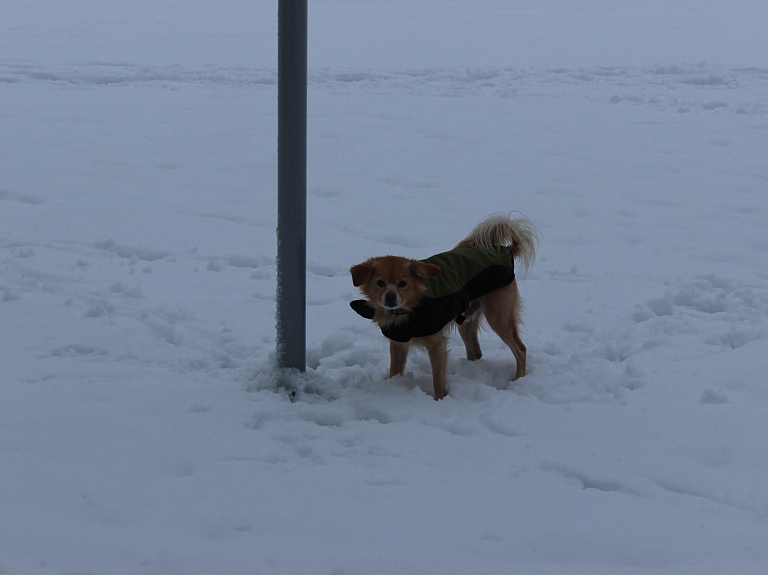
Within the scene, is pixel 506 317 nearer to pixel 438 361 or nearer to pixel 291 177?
pixel 438 361

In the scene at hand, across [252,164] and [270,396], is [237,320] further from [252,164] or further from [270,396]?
[252,164]

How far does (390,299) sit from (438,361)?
501 millimetres

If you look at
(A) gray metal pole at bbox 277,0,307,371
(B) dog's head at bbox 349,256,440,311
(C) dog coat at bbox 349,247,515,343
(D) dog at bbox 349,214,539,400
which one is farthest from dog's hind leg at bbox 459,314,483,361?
(A) gray metal pole at bbox 277,0,307,371

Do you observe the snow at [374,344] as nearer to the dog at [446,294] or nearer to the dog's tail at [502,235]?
the dog at [446,294]

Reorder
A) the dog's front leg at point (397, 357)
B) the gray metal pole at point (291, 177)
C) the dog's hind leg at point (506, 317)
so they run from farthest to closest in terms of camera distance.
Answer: the dog's hind leg at point (506, 317), the dog's front leg at point (397, 357), the gray metal pole at point (291, 177)

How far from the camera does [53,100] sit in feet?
36.2

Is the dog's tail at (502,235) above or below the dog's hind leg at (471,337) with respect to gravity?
above

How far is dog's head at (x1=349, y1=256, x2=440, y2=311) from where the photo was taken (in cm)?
361

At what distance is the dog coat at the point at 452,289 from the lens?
3697mm

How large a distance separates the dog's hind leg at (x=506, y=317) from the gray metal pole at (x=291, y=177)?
118 centimetres

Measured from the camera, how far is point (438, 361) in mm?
3826

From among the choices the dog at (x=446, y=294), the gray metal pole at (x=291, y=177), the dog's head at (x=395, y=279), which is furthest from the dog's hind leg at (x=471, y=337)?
the gray metal pole at (x=291, y=177)

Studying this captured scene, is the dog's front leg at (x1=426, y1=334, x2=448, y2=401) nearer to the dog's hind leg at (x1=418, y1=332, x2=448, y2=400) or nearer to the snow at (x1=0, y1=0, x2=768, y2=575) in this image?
the dog's hind leg at (x1=418, y1=332, x2=448, y2=400)

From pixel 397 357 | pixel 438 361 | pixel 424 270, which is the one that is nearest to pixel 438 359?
pixel 438 361
